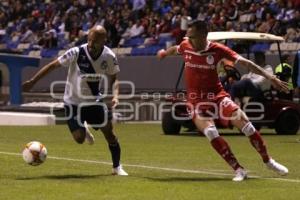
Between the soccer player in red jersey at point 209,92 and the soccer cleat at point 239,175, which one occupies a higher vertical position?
the soccer player in red jersey at point 209,92

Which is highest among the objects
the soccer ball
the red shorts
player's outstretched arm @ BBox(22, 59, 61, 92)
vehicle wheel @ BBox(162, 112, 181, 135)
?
player's outstretched arm @ BBox(22, 59, 61, 92)

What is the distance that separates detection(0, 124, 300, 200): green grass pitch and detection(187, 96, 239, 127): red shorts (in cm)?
79

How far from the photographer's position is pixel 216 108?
37.6ft

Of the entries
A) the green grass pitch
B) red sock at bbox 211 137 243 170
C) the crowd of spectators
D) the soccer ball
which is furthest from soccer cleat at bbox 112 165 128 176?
the crowd of spectators

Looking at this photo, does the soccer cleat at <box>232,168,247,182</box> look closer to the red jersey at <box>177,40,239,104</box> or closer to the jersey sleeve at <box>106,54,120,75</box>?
the red jersey at <box>177,40,239,104</box>

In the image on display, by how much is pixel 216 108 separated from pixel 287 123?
1028cm

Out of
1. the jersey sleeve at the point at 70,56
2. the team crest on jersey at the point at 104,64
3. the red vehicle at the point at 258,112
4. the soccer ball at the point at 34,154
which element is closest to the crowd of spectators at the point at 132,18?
the red vehicle at the point at 258,112

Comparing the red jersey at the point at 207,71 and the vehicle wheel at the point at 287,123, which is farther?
the vehicle wheel at the point at 287,123

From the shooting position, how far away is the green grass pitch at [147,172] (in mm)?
9555

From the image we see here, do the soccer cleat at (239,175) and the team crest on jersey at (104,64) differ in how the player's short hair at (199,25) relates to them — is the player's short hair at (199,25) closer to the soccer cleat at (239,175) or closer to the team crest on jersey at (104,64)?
the team crest on jersey at (104,64)

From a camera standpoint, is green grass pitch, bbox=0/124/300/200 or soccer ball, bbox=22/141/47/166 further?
soccer ball, bbox=22/141/47/166

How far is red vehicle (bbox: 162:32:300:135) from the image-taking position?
20.8 m

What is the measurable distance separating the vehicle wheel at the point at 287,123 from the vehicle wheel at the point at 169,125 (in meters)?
2.33

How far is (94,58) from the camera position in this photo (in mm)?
11523
